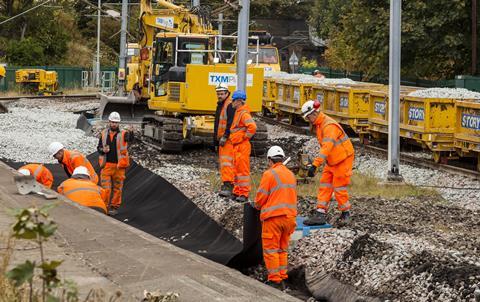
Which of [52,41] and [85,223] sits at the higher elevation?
[52,41]

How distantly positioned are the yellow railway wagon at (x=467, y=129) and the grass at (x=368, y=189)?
227cm

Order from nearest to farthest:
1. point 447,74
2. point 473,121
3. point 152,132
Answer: point 473,121 < point 152,132 < point 447,74

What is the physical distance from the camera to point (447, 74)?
44156mm

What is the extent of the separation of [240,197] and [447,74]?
2962 centimetres

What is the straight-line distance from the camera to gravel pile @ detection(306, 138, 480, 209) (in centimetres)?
1775

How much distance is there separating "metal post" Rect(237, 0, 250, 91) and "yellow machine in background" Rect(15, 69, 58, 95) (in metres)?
38.1

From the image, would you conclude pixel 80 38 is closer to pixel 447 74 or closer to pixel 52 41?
pixel 52 41

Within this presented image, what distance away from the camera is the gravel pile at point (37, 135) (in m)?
23.0

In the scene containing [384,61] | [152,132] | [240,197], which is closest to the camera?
[240,197]

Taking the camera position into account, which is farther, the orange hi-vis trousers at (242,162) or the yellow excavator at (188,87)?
the yellow excavator at (188,87)

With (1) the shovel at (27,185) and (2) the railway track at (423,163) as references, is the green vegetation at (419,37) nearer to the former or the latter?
(2) the railway track at (423,163)

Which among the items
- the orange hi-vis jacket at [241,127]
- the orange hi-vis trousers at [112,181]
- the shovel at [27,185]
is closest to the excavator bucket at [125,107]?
the orange hi-vis trousers at [112,181]

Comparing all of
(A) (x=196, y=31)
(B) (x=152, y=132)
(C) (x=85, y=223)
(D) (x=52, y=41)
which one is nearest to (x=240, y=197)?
(C) (x=85, y=223)

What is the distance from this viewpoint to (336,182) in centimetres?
1380
